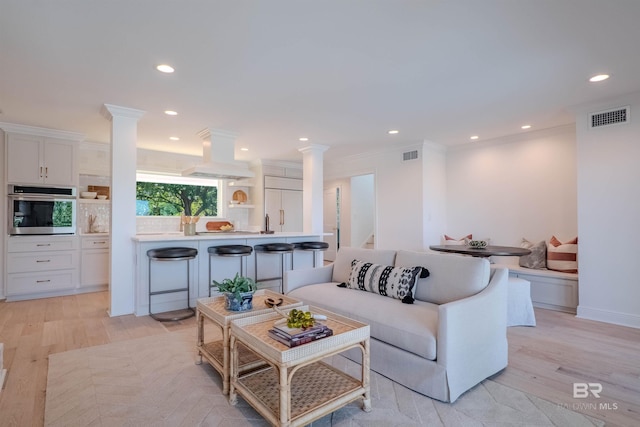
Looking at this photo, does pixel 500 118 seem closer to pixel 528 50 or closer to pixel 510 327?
pixel 528 50

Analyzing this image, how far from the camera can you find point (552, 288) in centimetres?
416

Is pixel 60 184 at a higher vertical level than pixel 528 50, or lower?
lower

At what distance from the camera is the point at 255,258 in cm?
474

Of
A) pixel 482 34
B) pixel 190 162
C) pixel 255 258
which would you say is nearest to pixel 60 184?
pixel 190 162

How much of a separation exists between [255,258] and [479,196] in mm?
3840

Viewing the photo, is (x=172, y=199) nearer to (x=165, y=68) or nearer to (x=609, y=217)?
(x=165, y=68)

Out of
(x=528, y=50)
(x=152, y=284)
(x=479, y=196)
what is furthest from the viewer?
(x=479, y=196)

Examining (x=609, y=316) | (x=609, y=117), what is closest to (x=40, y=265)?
(x=609, y=316)

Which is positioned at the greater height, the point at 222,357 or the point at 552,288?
the point at 552,288

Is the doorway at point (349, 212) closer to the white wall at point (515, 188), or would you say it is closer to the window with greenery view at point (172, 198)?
the white wall at point (515, 188)

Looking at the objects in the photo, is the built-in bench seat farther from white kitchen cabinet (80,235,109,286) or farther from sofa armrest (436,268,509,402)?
white kitchen cabinet (80,235,109,286)

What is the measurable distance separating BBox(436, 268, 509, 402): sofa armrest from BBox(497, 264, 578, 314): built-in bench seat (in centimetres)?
218

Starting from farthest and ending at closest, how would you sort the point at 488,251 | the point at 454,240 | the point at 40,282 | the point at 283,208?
the point at 283,208 → the point at 454,240 → the point at 40,282 → the point at 488,251

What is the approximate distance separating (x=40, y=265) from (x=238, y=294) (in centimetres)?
413
